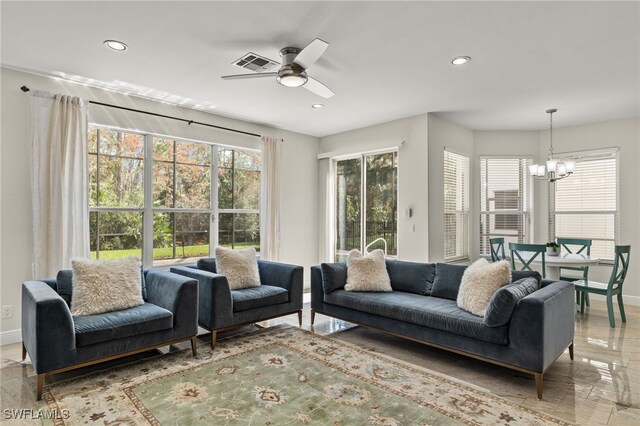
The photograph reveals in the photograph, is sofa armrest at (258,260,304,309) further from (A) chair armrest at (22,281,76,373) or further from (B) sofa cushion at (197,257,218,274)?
(A) chair armrest at (22,281,76,373)

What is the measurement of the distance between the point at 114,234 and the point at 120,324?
1.73m

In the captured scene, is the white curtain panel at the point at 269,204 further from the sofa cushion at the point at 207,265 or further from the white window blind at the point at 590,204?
the white window blind at the point at 590,204

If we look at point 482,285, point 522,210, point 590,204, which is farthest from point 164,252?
point 590,204

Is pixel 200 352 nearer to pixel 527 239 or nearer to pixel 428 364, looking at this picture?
pixel 428 364

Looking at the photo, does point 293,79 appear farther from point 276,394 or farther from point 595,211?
point 595,211

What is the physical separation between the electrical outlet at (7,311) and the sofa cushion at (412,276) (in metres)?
3.79

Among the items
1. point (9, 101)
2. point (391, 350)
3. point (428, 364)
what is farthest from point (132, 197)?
point (428, 364)

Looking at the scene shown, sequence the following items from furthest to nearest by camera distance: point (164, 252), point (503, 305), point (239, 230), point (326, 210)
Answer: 1. point (326, 210)
2. point (239, 230)
3. point (164, 252)
4. point (503, 305)

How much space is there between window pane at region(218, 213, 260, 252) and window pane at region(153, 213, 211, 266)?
0.75 feet

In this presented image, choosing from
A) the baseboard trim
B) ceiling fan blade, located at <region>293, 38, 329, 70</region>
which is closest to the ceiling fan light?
ceiling fan blade, located at <region>293, 38, 329, 70</region>

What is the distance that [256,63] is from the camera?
10.8 feet

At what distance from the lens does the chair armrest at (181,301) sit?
3115 millimetres

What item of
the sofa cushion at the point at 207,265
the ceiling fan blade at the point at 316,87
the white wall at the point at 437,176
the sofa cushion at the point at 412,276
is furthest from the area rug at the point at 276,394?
the ceiling fan blade at the point at 316,87

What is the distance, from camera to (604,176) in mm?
5383
